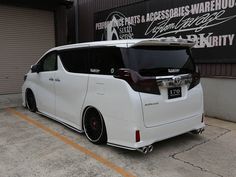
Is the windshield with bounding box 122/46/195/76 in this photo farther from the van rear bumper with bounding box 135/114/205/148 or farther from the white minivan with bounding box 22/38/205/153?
the van rear bumper with bounding box 135/114/205/148

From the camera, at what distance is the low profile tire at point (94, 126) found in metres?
4.40

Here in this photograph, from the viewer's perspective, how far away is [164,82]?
393 cm

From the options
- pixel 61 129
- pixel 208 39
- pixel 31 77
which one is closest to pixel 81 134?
pixel 61 129

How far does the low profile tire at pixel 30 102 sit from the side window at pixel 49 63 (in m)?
1.06

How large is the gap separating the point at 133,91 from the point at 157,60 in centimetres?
73

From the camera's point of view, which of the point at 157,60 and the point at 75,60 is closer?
the point at 157,60

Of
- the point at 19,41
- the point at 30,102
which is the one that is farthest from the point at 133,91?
the point at 19,41

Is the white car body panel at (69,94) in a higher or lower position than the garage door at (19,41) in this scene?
lower

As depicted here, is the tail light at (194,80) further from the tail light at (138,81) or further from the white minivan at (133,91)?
the tail light at (138,81)

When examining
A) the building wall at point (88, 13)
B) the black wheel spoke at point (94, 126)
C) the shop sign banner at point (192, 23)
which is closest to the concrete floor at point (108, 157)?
the black wheel spoke at point (94, 126)

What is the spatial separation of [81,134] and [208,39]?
13.4 feet

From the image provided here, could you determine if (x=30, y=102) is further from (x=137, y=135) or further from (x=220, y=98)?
(x=220, y=98)

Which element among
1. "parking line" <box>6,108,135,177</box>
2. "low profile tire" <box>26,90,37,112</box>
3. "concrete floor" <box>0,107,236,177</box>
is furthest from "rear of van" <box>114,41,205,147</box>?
"low profile tire" <box>26,90,37,112</box>

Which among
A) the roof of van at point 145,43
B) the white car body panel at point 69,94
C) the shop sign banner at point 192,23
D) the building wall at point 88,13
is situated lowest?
the white car body panel at point 69,94
